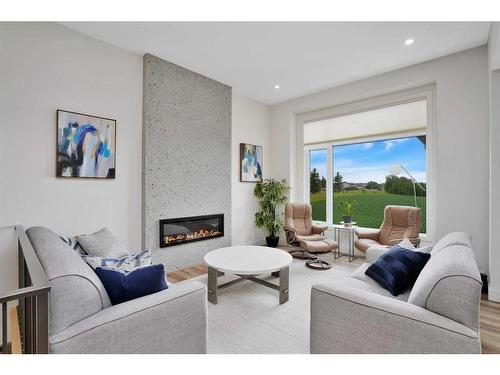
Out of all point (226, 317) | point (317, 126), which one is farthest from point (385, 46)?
point (226, 317)

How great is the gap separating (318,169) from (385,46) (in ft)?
→ 8.15

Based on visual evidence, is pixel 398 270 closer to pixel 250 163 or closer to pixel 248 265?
pixel 248 265

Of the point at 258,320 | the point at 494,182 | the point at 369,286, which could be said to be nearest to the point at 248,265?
the point at 258,320

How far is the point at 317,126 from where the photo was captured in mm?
5031

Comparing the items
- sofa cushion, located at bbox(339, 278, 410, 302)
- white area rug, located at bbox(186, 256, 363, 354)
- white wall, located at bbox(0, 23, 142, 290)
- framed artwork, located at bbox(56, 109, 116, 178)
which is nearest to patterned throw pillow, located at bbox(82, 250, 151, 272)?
white area rug, located at bbox(186, 256, 363, 354)

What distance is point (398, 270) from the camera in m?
1.82

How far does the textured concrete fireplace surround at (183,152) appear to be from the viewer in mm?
3311

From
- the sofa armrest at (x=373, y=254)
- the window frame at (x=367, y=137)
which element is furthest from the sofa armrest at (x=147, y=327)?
the window frame at (x=367, y=137)

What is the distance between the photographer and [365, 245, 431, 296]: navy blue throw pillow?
5.86 ft

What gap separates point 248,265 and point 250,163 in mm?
2751

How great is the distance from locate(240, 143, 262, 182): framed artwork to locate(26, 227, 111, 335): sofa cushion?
143 inches

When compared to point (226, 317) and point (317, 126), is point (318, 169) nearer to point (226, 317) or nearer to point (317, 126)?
point (317, 126)

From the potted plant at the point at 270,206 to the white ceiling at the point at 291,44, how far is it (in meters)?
2.08

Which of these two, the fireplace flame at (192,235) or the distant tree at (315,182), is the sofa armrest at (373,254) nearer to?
the fireplace flame at (192,235)
